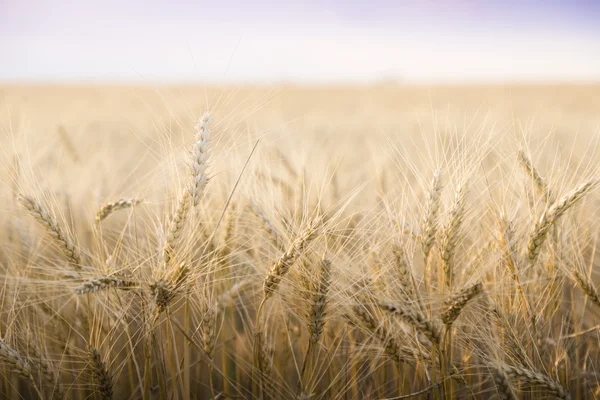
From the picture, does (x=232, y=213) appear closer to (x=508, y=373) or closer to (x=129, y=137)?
(x=508, y=373)

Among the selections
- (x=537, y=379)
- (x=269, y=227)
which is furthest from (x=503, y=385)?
(x=269, y=227)

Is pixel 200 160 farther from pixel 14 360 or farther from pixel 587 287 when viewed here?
pixel 587 287

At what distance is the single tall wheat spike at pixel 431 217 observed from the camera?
1.29 m

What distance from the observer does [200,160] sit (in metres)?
1.29

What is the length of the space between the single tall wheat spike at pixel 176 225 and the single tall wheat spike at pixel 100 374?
14.1 inches

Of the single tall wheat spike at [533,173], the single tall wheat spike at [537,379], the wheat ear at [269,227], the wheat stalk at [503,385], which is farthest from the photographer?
the single tall wheat spike at [533,173]

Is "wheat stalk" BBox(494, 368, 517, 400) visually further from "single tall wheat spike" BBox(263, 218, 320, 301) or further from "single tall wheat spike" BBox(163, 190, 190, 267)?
"single tall wheat spike" BBox(163, 190, 190, 267)

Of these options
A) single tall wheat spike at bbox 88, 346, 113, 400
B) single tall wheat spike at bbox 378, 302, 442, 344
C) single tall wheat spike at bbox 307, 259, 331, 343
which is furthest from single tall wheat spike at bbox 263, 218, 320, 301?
single tall wheat spike at bbox 88, 346, 113, 400

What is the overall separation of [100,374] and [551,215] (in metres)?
1.48

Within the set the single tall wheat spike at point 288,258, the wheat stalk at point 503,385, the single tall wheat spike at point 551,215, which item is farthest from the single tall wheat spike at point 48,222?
the single tall wheat spike at point 551,215

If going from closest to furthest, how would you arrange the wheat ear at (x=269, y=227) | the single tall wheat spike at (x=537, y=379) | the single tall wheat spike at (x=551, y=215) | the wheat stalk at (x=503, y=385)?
the wheat stalk at (x=503, y=385), the single tall wheat spike at (x=537, y=379), the single tall wheat spike at (x=551, y=215), the wheat ear at (x=269, y=227)

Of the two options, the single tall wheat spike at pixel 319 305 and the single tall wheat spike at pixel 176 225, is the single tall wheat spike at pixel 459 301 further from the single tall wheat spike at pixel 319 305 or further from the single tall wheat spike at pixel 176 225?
the single tall wheat spike at pixel 176 225

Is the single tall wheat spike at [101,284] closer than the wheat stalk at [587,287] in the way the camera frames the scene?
Yes

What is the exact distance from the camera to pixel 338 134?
8398 millimetres
